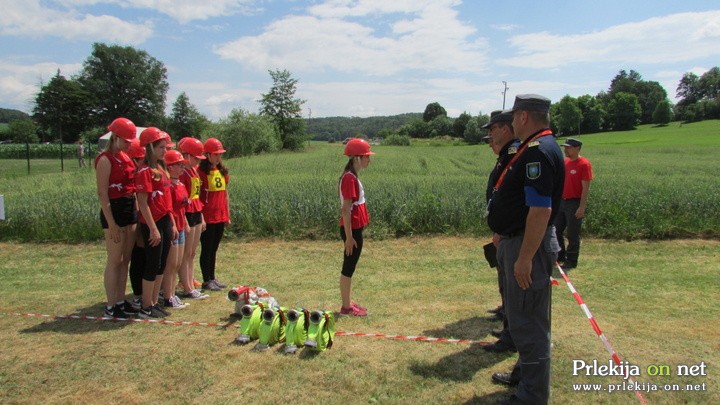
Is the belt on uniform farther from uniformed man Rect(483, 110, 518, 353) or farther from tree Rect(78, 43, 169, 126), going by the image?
tree Rect(78, 43, 169, 126)

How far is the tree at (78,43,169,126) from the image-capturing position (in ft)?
229

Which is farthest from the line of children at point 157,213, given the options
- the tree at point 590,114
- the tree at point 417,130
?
the tree at point 417,130

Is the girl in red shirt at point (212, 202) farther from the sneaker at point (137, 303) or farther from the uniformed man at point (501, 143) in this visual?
the uniformed man at point (501, 143)

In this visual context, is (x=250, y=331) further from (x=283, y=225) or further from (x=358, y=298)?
(x=283, y=225)

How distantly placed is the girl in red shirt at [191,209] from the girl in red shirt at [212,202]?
114 millimetres

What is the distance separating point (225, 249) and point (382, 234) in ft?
10.2

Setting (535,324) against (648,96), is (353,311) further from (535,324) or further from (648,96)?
(648,96)

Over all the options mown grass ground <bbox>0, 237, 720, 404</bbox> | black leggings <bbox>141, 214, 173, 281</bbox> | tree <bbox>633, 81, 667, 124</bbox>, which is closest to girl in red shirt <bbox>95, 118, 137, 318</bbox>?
black leggings <bbox>141, 214, 173, 281</bbox>

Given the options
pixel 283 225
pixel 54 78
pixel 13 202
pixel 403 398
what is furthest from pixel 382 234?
pixel 54 78

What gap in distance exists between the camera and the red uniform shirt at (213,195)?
610cm

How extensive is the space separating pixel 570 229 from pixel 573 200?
0.48 metres

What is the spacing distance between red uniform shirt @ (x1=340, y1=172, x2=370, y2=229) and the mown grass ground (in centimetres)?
111

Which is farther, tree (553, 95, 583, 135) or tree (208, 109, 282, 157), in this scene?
tree (553, 95, 583, 135)

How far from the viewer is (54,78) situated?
5797cm
